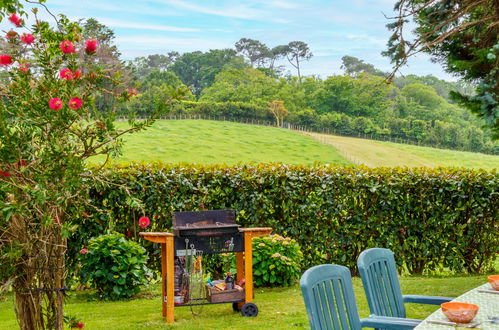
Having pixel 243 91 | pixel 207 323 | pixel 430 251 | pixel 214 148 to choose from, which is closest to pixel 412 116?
pixel 243 91

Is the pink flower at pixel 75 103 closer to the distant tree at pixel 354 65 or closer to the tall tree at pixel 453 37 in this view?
the tall tree at pixel 453 37

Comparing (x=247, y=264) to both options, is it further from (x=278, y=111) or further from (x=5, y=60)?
(x=278, y=111)

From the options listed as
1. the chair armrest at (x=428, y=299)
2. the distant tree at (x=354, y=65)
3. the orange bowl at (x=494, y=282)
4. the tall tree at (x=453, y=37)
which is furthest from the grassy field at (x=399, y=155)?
the orange bowl at (x=494, y=282)

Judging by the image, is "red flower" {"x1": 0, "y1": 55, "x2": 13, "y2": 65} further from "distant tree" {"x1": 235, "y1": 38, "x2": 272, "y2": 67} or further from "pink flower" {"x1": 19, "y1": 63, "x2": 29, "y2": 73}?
"distant tree" {"x1": 235, "y1": 38, "x2": 272, "y2": 67}

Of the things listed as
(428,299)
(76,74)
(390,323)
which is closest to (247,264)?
(428,299)

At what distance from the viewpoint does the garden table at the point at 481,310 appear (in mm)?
2351

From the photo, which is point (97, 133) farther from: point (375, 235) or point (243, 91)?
point (243, 91)

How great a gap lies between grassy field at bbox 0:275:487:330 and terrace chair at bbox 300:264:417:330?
2.05m

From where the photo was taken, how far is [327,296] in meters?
2.68

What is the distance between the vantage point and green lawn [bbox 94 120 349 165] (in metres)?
31.5

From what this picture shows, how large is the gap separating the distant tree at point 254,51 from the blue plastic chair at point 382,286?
183 ft

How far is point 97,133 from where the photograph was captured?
296 cm

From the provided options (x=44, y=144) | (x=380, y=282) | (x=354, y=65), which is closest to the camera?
(x=44, y=144)

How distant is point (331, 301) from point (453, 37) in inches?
182
